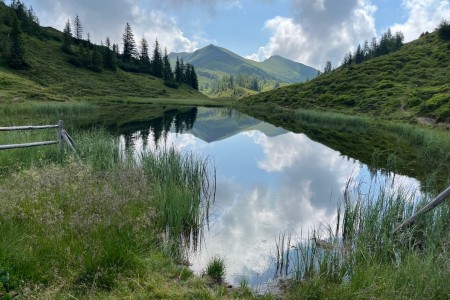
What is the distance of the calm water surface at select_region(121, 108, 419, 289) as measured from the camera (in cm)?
898

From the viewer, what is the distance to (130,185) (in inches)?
394

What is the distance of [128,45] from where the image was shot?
15650 centimetres

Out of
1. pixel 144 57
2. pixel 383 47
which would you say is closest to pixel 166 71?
pixel 144 57

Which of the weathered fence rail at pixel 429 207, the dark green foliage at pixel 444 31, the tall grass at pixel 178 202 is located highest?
the dark green foliage at pixel 444 31

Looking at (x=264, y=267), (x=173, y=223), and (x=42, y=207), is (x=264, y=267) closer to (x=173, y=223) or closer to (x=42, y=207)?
(x=173, y=223)

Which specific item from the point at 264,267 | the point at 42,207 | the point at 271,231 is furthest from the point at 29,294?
the point at 271,231

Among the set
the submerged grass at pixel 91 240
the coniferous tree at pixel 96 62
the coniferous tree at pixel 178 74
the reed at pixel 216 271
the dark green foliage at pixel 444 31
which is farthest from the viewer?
the coniferous tree at pixel 178 74

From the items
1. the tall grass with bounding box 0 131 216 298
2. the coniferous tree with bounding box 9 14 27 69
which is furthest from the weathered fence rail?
the coniferous tree with bounding box 9 14 27 69

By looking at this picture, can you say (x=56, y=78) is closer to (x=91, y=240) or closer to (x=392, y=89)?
(x=392, y=89)

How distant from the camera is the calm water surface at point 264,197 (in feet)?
29.5

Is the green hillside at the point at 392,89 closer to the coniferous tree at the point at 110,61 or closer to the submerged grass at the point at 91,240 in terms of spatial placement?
the submerged grass at the point at 91,240

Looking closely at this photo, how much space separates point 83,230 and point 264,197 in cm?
973

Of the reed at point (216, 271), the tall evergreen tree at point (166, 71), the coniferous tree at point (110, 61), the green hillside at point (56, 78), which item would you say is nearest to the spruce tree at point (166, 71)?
the tall evergreen tree at point (166, 71)

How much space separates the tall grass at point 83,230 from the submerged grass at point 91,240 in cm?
2
